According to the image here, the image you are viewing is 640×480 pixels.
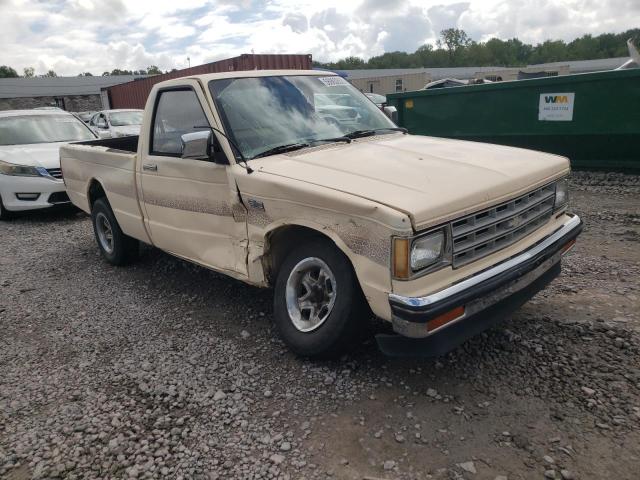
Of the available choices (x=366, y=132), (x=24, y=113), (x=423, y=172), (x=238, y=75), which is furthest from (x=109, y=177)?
(x=24, y=113)

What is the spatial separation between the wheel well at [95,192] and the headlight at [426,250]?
416cm

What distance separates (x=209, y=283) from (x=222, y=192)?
1.60 m

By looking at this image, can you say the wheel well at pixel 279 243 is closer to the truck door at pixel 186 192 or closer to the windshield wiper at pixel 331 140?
the truck door at pixel 186 192

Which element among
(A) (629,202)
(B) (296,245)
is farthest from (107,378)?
(A) (629,202)

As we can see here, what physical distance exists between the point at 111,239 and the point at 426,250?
4217 millimetres

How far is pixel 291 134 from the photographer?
371 centimetres

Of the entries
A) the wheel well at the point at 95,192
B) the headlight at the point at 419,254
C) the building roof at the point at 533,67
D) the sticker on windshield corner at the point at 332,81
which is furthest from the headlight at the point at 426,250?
the building roof at the point at 533,67

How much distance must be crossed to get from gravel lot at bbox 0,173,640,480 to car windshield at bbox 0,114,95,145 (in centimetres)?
545

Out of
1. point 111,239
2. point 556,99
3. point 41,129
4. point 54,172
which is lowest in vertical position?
point 111,239

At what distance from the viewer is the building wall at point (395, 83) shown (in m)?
37.6

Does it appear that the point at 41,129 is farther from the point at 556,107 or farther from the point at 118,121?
the point at 556,107

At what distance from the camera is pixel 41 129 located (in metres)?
9.16

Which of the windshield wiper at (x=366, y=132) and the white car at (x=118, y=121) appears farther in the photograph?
the white car at (x=118, y=121)

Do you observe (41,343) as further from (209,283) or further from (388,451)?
(388,451)
